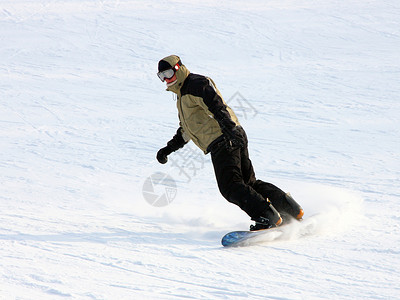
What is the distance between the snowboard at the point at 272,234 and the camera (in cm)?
370

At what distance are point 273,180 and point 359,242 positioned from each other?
226 cm

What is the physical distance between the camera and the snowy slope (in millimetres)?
3117

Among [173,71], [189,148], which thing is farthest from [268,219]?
[189,148]

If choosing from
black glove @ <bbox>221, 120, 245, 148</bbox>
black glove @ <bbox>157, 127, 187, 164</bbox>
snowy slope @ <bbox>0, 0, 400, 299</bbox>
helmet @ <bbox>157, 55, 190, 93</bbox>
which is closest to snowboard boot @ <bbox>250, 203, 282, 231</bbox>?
snowy slope @ <bbox>0, 0, 400, 299</bbox>

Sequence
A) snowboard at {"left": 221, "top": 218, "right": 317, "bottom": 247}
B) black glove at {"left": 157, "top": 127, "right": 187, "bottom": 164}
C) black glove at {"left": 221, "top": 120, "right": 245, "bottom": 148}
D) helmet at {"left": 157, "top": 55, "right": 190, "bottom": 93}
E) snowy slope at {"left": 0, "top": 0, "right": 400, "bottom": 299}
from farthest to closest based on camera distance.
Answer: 1. black glove at {"left": 157, "top": 127, "right": 187, "bottom": 164}
2. helmet at {"left": 157, "top": 55, "right": 190, "bottom": 93}
3. black glove at {"left": 221, "top": 120, "right": 245, "bottom": 148}
4. snowboard at {"left": 221, "top": 218, "right": 317, "bottom": 247}
5. snowy slope at {"left": 0, "top": 0, "right": 400, "bottom": 299}

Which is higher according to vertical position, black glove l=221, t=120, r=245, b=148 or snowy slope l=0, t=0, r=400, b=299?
black glove l=221, t=120, r=245, b=148

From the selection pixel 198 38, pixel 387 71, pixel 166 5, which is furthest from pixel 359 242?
pixel 166 5

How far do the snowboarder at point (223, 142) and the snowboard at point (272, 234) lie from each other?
0.06 m

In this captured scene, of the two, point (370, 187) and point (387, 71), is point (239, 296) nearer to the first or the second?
point (370, 187)

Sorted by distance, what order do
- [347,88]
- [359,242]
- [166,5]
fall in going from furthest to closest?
[166,5], [347,88], [359,242]

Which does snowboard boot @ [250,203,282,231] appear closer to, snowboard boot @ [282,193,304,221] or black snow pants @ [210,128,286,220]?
black snow pants @ [210,128,286,220]

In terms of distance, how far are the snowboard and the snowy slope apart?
71 mm

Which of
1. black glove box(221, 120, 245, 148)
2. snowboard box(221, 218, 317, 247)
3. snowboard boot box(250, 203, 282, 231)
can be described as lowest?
snowboard box(221, 218, 317, 247)

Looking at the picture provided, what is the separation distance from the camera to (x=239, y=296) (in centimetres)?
278
